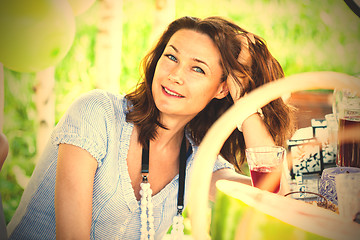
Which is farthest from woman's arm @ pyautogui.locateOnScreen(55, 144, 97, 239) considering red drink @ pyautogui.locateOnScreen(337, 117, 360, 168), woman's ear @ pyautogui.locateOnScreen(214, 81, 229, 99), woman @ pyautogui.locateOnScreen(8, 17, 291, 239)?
red drink @ pyautogui.locateOnScreen(337, 117, 360, 168)

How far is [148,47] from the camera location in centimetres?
143

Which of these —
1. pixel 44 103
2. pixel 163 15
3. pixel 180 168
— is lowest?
pixel 180 168

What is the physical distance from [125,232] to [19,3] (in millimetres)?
872

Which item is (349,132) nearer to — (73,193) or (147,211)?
(147,211)

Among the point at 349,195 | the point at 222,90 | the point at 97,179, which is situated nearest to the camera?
the point at 349,195

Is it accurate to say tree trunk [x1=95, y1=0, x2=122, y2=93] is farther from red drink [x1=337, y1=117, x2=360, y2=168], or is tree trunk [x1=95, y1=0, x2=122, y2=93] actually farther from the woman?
red drink [x1=337, y1=117, x2=360, y2=168]

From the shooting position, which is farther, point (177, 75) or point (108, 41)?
point (108, 41)

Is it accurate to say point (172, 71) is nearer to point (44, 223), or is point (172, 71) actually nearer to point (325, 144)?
point (44, 223)

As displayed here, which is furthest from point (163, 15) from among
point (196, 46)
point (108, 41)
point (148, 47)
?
point (196, 46)

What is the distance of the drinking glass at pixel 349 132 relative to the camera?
0.90 m

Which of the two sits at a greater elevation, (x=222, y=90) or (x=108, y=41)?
(x=108, y=41)

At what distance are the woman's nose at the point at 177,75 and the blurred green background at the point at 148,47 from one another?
1.55 ft

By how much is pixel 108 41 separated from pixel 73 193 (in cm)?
73

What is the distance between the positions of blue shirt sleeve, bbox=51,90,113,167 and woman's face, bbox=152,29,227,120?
0.63 feet
